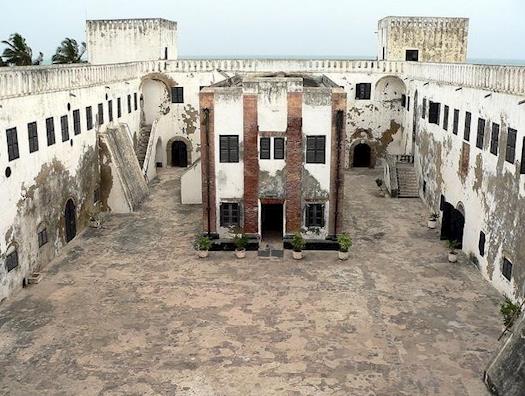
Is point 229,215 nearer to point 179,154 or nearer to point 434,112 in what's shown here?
point 434,112

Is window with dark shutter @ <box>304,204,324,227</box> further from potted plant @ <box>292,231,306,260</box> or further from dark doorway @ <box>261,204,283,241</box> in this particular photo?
dark doorway @ <box>261,204,283,241</box>

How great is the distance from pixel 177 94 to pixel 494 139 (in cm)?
2721

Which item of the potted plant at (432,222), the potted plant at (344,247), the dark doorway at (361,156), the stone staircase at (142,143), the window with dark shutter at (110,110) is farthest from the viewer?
the dark doorway at (361,156)

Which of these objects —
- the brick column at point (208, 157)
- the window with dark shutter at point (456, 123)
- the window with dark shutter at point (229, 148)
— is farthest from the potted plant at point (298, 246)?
the window with dark shutter at point (456, 123)

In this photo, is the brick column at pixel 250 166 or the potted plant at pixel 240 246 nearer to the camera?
the potted plant at pixel 240 246

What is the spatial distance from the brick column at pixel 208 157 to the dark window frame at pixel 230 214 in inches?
14.6

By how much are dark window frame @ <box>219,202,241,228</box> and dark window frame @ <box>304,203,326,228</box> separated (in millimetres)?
3167

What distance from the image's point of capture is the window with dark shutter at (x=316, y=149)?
2533 centimetres

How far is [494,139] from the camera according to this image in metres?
22.3

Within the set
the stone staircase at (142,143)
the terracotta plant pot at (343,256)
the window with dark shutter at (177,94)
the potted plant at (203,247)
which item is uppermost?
the window with dark shutter at (177,94)

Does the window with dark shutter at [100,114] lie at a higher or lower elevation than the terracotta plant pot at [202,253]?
higher

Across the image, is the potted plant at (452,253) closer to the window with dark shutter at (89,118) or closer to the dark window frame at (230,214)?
the dark window frame at (230,214)

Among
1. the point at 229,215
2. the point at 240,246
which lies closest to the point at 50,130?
the point at 229,215

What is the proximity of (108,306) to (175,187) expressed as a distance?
18751 mm
